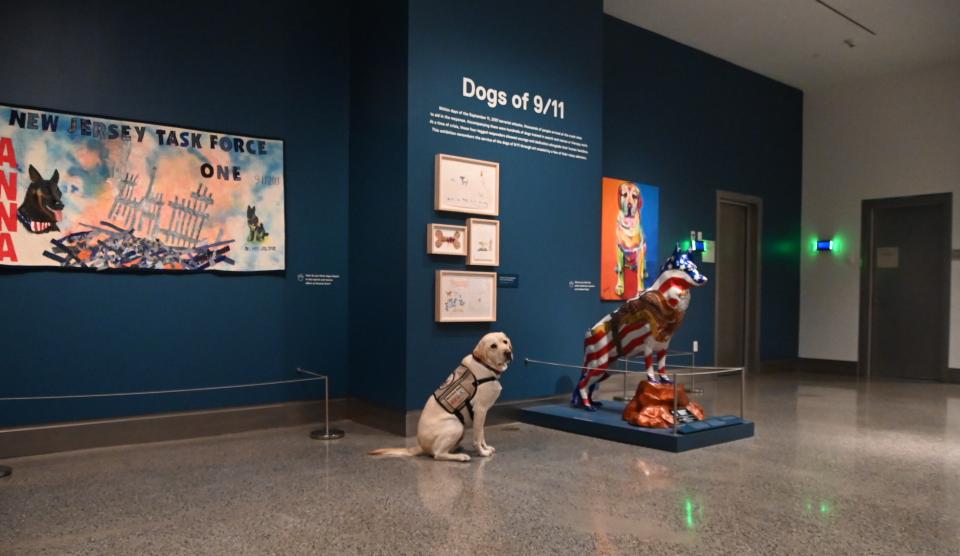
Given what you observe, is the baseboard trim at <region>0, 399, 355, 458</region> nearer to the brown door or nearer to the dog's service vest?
the dog's service vest

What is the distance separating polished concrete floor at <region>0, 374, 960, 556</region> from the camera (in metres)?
3.08

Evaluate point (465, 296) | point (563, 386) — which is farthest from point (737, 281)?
point (465, 296)

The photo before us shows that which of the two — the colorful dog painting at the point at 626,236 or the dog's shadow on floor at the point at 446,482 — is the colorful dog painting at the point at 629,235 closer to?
the colorful dog painting at the point at 626,236

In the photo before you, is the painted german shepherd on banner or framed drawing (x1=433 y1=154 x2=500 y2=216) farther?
framed drawing (x1=433 y1=154 x2=500 y2=216)

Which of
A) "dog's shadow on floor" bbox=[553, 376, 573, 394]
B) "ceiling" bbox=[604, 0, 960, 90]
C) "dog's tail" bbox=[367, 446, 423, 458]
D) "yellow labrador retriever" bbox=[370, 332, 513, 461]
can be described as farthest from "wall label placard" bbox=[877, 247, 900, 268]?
"dog's tail" bbox=[367, 446, 423, 458]

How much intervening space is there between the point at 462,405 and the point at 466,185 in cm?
189

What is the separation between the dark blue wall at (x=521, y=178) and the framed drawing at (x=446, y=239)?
66 mm

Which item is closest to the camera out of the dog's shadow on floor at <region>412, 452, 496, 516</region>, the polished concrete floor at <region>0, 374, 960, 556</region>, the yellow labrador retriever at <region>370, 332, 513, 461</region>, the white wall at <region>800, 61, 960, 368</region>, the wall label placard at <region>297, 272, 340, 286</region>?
the polished concrete floor at <region>0, 374, 960, 556</region>

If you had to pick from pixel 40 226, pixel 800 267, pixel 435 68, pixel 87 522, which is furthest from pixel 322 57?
pixel 800 267

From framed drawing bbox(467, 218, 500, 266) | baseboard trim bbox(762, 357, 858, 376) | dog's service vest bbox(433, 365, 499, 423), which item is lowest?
baseboard trim bbox(762, 357, 858, 376)

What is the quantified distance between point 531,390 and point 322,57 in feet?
11.2

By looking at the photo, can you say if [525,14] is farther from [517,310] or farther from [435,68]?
[517,310]

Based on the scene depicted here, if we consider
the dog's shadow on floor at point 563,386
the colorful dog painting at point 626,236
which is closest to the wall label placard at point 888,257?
the colorful dog painting at point 626,236

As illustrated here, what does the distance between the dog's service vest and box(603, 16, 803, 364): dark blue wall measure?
13.5ft
